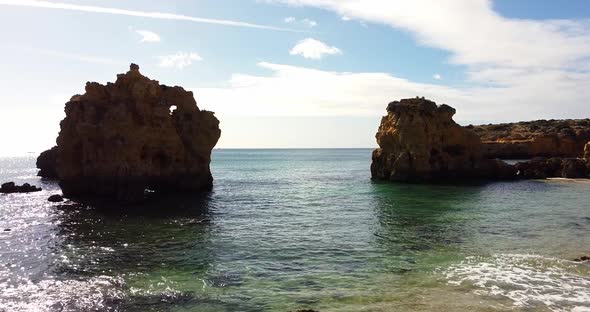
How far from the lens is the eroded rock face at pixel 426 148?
63656mm

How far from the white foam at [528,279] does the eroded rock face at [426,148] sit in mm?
41773

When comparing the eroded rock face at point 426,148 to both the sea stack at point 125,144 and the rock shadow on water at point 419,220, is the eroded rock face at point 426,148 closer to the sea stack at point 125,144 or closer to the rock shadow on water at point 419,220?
the rock shadow on water at point 419,220

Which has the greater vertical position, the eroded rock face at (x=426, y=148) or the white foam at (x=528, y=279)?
the eroded rock face at (x=426, y=148)

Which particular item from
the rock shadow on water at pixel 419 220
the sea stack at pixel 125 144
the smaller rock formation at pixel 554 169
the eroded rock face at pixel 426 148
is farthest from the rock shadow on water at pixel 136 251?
the smaller rock formation at pixel 554 169

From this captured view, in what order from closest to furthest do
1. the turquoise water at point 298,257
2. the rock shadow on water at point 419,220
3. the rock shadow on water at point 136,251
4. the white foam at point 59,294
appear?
1. the white foam at point 59,294
2. the turquoise water at point 298,257
3. the rock shadow on water at point 136,251
4. the rock shadow on water at point 419,220

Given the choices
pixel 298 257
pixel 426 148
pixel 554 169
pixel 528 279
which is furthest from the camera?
pixel 554 169

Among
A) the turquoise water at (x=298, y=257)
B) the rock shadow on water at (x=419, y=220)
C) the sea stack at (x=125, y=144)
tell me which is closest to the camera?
the turquoise water at (x=298, y=257)

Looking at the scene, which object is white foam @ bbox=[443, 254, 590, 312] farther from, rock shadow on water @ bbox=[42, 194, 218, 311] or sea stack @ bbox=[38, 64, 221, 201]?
sea stack @ bbox=[38, 64, 221, 201]

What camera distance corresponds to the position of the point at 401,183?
2458 inches

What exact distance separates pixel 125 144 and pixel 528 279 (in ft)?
129

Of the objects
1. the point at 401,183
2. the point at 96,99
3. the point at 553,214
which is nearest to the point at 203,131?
the point at 96,99

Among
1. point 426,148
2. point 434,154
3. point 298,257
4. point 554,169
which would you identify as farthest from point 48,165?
point 554,169

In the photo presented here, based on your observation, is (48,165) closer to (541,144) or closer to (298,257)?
(298,257)

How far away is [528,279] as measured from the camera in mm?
18688
